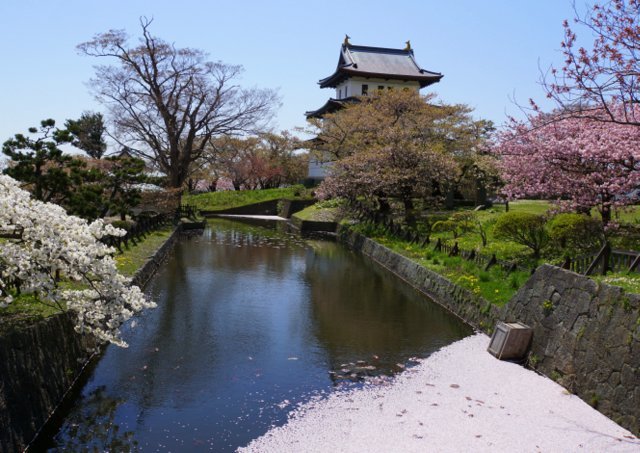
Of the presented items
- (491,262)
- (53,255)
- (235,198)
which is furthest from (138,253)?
(235,198)

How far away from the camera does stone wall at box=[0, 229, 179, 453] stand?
7.13m

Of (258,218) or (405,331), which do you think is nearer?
(405,331)

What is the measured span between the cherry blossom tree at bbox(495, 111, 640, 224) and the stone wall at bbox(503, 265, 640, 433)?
17.3 feet

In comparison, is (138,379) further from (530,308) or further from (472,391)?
(530,308)

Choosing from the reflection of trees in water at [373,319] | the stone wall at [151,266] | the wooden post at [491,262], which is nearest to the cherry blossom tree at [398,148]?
the reflection of trees in water at [373,319]

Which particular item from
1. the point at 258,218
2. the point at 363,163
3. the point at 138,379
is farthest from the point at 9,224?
the point at 258,218

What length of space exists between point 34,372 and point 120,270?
28.5ft

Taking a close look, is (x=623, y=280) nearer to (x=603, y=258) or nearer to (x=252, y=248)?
(x=603, y=258)

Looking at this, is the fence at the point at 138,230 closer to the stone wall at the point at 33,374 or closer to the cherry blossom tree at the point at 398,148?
the stone wall at the point at 33,374

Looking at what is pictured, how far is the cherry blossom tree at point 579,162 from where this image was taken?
15734 mm

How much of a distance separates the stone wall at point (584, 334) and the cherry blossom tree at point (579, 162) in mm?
5095

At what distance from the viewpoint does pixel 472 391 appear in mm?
9820

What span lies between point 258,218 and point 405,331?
3977 cm

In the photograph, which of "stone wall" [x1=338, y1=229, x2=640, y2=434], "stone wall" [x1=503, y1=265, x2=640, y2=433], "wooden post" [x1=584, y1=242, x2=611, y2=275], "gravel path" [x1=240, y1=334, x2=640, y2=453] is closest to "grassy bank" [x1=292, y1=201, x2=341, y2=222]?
"stone wall" [x1=338, y1=229, x2=640, y2=434]
